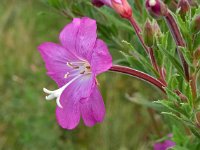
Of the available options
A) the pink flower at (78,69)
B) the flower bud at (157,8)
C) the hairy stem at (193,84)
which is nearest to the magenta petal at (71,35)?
the pink flower at (78,69)

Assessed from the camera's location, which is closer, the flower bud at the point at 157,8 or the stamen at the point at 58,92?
the flower bud at the point at 157,8

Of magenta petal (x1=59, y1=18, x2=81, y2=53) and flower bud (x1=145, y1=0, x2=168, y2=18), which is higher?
flower bud (x1=145, y1=0, x2=168, y2=18)

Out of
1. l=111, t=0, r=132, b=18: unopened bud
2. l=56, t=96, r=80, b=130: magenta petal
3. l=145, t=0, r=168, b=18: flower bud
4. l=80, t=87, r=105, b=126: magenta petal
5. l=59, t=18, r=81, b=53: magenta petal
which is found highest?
l=145, t=0, r=168, b=18: flower bud

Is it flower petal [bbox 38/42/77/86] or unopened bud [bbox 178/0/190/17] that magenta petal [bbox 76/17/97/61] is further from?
unopened bud [bbox 178/0/190/17]

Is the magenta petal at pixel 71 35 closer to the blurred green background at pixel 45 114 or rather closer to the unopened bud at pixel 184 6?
the unopened bud at pixel 184 6

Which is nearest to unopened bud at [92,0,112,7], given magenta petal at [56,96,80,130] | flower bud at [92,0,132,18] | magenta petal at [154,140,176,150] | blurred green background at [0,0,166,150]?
Answer: flower bud at [92,0,132,18]

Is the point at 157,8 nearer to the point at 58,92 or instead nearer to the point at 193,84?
the point at 193,84

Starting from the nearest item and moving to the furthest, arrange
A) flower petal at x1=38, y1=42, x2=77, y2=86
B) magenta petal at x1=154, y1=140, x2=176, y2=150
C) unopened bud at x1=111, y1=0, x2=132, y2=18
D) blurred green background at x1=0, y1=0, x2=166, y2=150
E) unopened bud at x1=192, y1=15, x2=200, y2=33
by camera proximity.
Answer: unopened bud at x1=192, y1=15, x2=200, y2=33
unopened bud at x1=111, y1=0, x2=132, y2=18
flower petal at x1=38, y1=42, x2=77, y2=86
magenta petal at x1=154, y1=140, x2=176, y2=150
blurred green background at x1=0, y1=0, x2=166, y2=150

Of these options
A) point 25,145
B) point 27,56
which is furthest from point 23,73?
point 25,145
